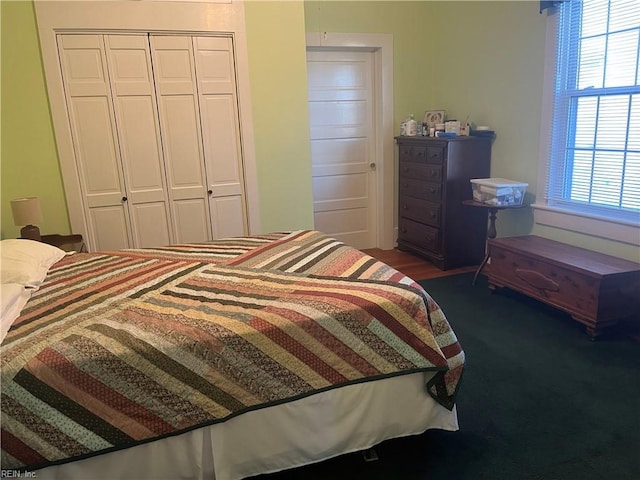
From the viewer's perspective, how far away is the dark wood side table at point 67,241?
3.30 m

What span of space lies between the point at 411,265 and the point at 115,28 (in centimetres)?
317

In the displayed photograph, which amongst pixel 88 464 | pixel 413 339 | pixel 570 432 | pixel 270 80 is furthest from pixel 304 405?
pixel 270 80

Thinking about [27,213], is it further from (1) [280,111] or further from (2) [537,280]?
(2) [537,280]

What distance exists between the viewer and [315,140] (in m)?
4.72

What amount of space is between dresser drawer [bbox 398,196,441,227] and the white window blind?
39.9 inches

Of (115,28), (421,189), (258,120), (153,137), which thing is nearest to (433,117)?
(421,189)

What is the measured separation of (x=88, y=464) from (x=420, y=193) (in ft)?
12.0

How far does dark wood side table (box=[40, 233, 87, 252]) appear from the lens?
3.30 metres

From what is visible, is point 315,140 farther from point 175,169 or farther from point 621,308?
point 621,308

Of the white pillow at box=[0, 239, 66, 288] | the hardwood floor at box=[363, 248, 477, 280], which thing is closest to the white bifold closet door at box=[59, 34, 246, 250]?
the white pillow at box=[0, 239, 66, 288]

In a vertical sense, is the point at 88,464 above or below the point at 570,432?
above

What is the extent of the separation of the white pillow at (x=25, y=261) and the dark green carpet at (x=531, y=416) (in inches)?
55.8

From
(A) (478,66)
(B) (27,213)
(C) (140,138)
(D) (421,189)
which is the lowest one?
(D) (421,189)

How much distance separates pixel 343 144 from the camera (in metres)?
4.82
